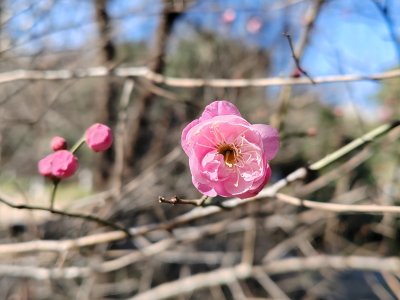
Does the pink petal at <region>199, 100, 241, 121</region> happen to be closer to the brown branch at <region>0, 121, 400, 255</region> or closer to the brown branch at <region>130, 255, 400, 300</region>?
the brown branch at <region>0, 121, 400, 255</region>

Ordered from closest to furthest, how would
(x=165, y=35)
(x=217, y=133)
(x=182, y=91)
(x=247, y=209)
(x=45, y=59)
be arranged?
(x=217, y=133)
(x=247, y=209)
(x=45, y=59)
(x=165, y=35)
(x=182, y=91)

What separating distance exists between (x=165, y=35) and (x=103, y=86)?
782 mm

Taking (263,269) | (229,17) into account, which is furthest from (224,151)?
(229,17)

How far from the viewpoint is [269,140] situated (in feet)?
2.42

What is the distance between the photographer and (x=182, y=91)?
14.4ft

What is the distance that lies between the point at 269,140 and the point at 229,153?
88 millimetres

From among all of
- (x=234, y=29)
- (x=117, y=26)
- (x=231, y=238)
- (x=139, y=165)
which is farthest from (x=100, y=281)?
(x=234, y=29)

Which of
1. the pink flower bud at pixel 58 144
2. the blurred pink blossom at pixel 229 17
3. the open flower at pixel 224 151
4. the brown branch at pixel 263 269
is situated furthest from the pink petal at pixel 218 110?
the blurred pink blossom at pixel 229 17

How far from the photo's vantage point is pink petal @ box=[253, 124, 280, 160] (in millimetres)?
738

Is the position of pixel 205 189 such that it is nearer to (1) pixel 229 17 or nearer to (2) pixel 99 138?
(2) pixel 99 138

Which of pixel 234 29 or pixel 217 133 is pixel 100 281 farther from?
pixel 217 133

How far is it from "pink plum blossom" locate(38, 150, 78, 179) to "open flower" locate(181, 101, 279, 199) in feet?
0.99

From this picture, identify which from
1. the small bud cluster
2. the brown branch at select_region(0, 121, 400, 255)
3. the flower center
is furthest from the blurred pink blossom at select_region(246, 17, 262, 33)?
the flower center

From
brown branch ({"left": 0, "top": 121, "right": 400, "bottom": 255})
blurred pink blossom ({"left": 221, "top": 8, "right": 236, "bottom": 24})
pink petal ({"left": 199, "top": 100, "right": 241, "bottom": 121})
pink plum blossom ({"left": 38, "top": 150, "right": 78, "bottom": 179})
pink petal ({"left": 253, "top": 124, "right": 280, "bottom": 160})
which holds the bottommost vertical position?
blurred pink blossom ({"left": 221, "top": 8, "right": 236, "bottom": 24})
